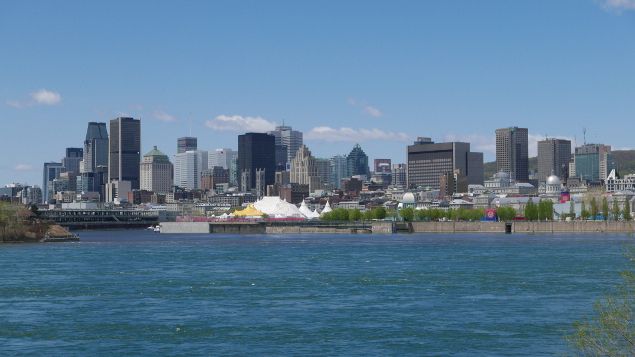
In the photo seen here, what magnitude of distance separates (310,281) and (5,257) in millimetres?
52417

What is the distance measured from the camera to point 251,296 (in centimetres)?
7219

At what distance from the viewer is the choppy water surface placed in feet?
167

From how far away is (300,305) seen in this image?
2603 inches

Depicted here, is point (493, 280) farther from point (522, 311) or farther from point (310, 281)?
point (522, 311)

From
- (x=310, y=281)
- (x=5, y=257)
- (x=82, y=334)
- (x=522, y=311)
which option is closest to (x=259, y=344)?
(x=82, y=334)

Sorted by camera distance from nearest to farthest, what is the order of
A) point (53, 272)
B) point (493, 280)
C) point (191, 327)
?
point (191, 327)
point (493, 280)
point (53, 272)

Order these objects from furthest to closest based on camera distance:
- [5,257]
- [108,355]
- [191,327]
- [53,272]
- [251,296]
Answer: [5,257]
[53,272]
[251,296]
[191,327]
[108,355]

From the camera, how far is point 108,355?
4862 centimetres

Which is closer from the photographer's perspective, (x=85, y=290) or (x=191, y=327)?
(x=191, y=327)

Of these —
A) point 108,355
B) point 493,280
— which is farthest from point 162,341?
point 493,280

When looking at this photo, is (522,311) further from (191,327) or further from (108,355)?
(108,355)

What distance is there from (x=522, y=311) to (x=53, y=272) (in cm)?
4852

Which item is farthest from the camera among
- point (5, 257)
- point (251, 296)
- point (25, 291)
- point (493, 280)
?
point (5, 257)

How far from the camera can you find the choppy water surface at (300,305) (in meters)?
51.0
